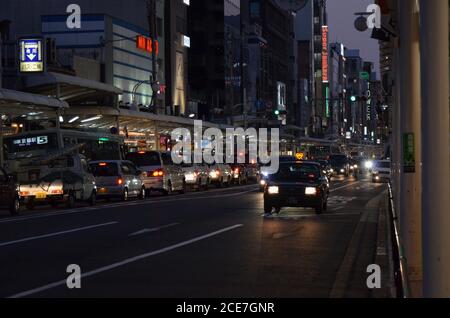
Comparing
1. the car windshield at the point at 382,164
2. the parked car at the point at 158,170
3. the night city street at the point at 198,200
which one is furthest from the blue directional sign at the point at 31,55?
the car windshield at the point at 382,164

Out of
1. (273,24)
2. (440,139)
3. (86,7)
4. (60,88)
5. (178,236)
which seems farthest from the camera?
(273,24)

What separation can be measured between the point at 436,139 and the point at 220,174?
4667 cm

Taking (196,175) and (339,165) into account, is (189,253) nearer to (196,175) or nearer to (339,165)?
(196,175)

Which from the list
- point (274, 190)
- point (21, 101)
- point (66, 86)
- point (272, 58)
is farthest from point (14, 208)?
point (272, 58)

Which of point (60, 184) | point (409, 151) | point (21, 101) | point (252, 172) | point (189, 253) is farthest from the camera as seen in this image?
point (252, 172)

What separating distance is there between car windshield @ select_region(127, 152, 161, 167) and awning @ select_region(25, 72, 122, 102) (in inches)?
410

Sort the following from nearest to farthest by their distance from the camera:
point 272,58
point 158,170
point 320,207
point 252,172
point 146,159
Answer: point 320,207, point 158,170, point 146,159, point 252,172, point 272,58

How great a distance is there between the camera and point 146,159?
42.8 metres

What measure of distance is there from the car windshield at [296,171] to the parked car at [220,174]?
24.1 meters

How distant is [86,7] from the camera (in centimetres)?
8031

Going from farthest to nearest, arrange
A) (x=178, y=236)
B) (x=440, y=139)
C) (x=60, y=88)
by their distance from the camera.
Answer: (x=60, y=88) → (x=178, y=236) → (x=440, y=139)

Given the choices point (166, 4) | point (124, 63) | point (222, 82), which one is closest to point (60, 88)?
point (124, 63)

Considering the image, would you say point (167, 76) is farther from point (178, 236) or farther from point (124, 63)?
point (178, 236)

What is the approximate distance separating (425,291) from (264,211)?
20.6 meters
